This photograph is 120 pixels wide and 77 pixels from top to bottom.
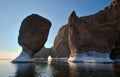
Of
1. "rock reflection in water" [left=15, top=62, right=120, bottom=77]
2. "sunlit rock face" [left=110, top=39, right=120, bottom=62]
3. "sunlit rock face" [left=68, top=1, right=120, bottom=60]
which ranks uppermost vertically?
"sunlit rock face" [left=68, top=1, right=120, bottom=60]

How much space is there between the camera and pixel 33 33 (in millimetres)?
92500

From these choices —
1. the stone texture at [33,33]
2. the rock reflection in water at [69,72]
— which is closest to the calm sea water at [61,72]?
the rock reflection in water at [69,72]

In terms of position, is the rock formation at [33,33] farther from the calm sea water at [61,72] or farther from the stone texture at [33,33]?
the calm sea water at [61,72]

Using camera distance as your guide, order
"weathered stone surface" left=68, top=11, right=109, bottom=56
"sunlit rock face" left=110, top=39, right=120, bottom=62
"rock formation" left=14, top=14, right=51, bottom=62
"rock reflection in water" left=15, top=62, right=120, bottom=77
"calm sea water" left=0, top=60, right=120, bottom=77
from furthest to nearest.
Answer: "sunlit rock face" left=110, top=39, right=120, bottom=62 → "weathered stone surface" left=68, top=11, right=109, bottom=56 → "rock formation" left=14, top=14, right=51, bottom=62 → "calm sea water" left=0, top=60, right=120, bottom=77 → "rock reflection in water" left=15, top=62, right=120, bottom=77

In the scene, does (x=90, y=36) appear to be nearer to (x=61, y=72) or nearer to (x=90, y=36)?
(x=90, y=36)

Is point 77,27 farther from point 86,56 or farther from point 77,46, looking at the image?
point 86,56

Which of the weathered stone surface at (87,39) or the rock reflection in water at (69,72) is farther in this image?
the weathered stone surface at (87,39)

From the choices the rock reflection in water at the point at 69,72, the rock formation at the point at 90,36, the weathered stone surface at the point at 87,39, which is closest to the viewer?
the rock reflection in water at the point at 69,72

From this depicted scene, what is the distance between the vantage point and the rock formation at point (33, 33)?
9089cm

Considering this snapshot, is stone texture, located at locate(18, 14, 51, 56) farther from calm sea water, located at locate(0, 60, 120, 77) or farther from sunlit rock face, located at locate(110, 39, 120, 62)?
calm sea water, located at locate(0, 60, 120, 77)

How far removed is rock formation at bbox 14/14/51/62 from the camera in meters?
90.9

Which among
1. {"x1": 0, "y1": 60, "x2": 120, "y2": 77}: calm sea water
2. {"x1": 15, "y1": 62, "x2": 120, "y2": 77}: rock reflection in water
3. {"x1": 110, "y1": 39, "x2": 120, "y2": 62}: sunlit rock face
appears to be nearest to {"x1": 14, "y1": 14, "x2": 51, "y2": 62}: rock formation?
{"x1": 110, "y1": 39, "x2": 120, "y2": 62}: sunlit rock face

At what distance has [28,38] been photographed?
91188mm

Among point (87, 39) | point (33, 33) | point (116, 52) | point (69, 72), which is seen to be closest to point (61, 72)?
point (69, 72)
